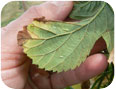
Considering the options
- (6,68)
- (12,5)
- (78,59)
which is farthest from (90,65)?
(12,5)

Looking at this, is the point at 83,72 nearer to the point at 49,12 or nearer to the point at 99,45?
the point at 99,45

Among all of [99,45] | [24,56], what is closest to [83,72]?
[99,45]

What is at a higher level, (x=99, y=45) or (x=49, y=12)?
(x=49, y=12)

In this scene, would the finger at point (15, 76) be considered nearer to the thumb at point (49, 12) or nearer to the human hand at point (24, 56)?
the human hand at point (24, 56)

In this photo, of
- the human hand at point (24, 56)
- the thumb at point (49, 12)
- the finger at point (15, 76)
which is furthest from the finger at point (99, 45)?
the finger at point (15, 76)

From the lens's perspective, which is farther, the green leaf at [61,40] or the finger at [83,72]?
the finger at [83,72]

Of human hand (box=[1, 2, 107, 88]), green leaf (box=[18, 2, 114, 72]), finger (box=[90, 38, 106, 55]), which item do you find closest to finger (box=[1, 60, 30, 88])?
human hand (box=[1, 2, 107, 88])
